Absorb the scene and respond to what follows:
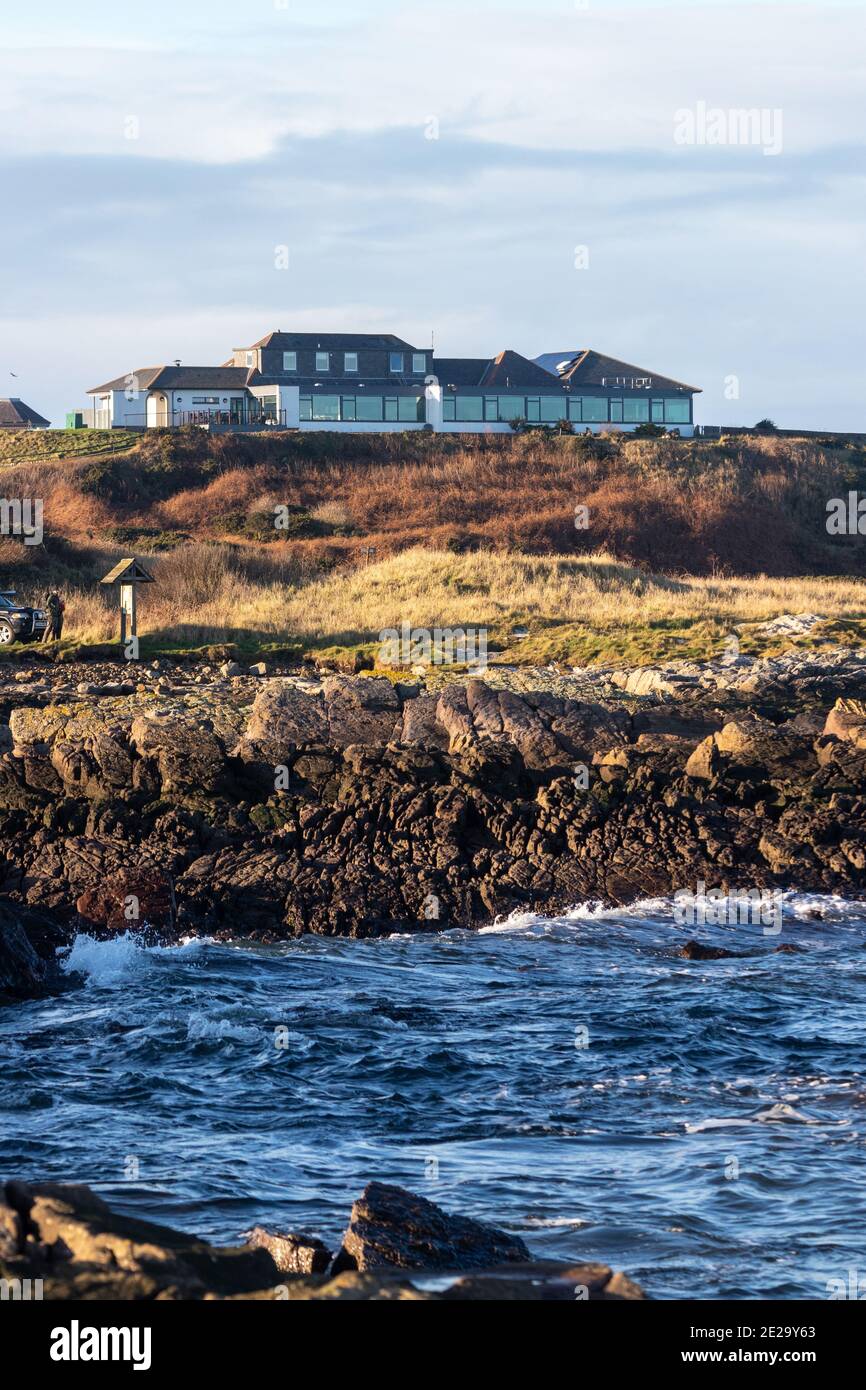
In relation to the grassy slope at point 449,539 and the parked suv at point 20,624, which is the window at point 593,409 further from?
the parked suv at point 20,624

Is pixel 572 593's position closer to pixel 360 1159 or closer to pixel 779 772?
pixel 779 772

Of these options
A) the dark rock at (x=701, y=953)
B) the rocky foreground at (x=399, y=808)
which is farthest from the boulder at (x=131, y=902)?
the dark rock at (x=701, y=953)

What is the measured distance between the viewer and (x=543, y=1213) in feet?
36.8

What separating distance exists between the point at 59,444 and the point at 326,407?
15.8m

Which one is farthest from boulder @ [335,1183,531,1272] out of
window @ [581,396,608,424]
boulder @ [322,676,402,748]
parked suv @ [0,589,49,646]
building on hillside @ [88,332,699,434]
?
window @ [581,396,608,424]

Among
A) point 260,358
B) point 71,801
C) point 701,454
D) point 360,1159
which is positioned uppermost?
point 260,358

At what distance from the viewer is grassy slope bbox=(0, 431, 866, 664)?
36969 millimetres

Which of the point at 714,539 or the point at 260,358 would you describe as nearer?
the point at 714,539

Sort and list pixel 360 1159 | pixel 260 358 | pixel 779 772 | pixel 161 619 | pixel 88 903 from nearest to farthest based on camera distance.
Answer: pixel 360 1159 < pixel 88 903 < pixel 779 772 < pixel 161 619 < pixel 260 358

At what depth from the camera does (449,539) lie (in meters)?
58.2

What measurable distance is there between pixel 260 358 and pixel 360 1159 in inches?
3366

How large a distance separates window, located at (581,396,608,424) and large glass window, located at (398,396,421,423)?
10.6m

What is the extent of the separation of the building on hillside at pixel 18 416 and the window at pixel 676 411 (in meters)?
39.0
